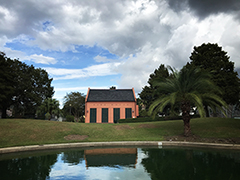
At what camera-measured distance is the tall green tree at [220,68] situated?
84.7ft

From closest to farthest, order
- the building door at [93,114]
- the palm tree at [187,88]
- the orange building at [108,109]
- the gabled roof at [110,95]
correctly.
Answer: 1. the palm tree at [187,88]
2. the building door at [93,114]
3. the orange building at [108,109]
4. the gabled roof at [110,95]

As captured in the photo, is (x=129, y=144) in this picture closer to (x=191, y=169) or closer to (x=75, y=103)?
(x=191, y=169)

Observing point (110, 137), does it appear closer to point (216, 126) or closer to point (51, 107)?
point (216, 126)

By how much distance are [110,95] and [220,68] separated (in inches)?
943

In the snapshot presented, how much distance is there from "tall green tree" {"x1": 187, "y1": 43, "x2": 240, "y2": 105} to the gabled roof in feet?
54.7

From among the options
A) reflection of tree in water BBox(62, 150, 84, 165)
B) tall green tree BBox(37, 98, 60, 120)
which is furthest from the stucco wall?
reflection of tree in water BBox(62, 150, 84, 165)

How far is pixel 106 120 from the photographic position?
1508 inches

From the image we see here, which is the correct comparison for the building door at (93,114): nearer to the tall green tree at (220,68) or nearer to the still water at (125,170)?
the tall green tree at (220,68)

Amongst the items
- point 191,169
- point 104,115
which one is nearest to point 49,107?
point 104,115

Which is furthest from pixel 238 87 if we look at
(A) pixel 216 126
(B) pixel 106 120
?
(B) pixel 106 120

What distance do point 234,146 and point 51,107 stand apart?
31.9 metres

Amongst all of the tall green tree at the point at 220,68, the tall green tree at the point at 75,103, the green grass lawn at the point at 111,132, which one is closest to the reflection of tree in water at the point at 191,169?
the green grass lawn at the point at 111,132

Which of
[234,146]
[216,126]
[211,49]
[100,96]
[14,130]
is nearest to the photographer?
[234,146]

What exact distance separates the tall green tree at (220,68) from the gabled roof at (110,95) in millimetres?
16679
